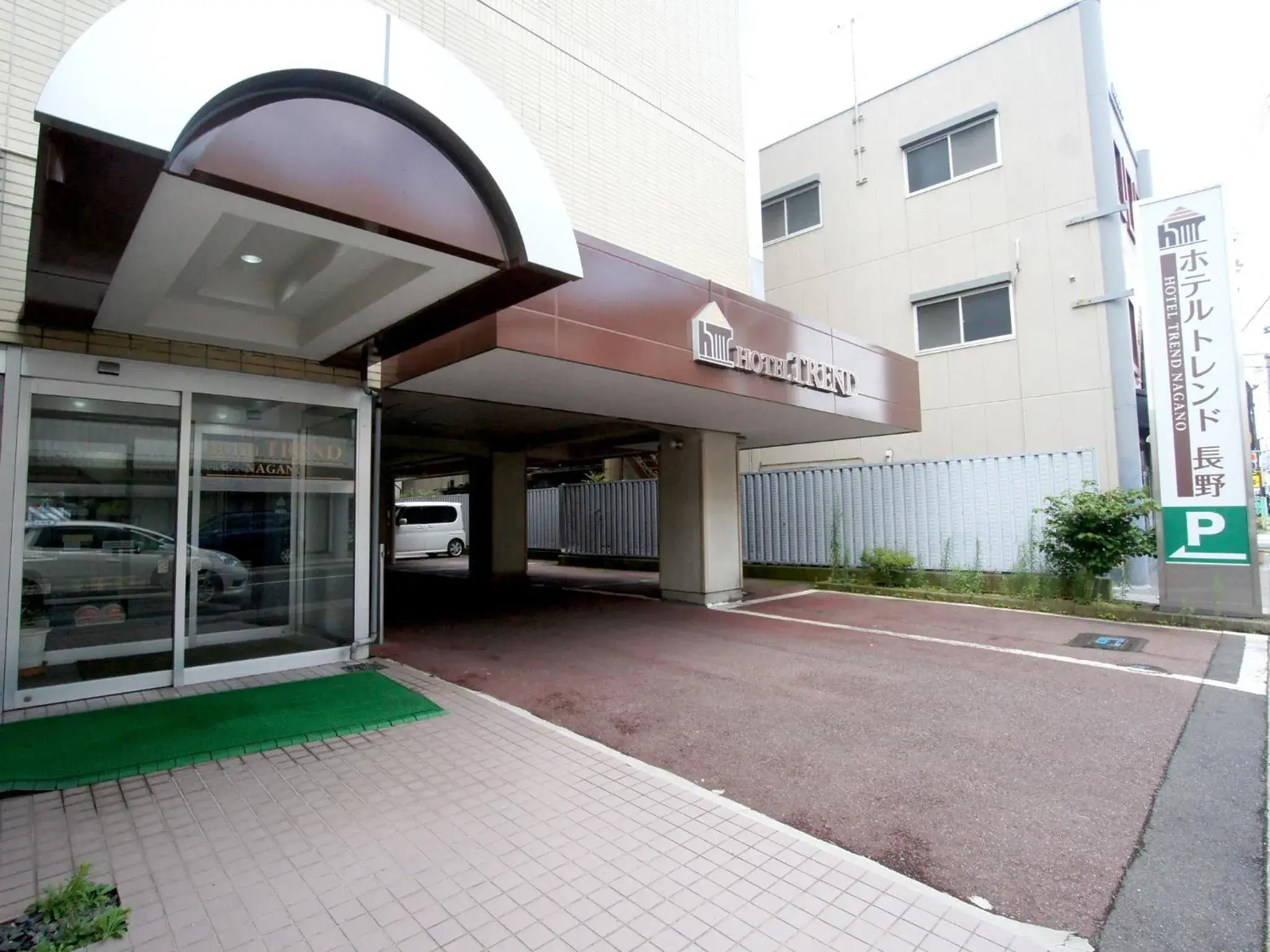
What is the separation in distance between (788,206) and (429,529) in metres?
14.9

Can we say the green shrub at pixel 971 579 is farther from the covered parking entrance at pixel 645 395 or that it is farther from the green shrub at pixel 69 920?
the green shrub at pixel 69 920

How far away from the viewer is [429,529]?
73.7ft

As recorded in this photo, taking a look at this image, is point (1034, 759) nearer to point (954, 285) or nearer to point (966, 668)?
point (966, 668)

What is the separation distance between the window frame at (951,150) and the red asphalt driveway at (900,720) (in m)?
9.32

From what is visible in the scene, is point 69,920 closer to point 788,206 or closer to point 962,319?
point 962,319

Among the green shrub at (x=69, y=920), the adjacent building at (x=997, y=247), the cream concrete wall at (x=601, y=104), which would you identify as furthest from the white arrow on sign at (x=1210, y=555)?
the green shrub at (x=69, y=920)

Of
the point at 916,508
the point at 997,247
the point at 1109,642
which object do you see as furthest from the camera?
the point at 997,247

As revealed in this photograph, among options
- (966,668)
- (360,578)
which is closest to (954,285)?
(966,668)

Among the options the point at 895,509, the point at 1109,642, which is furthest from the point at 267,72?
the point at 895,509

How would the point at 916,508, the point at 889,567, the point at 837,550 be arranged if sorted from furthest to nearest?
the point at 837,550 < the point at 916,508 < the point at 889,567

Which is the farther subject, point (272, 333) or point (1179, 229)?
point (1179, 229)

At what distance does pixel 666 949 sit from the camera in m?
2.49

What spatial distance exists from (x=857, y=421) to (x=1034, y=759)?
253 inches

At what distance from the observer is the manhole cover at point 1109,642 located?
762 centimetres
